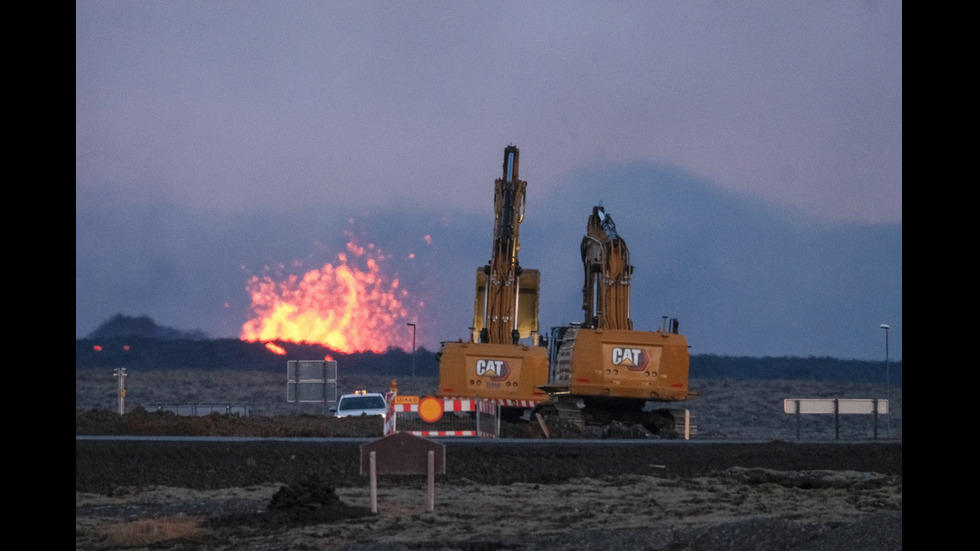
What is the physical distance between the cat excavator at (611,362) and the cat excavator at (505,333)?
95 cm

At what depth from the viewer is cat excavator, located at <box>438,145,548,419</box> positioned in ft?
121

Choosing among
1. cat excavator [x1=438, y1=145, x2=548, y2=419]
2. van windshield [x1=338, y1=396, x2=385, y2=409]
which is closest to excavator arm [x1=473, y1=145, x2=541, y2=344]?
cat excavator [x1=438, y1=145, x2=548, y2=419]

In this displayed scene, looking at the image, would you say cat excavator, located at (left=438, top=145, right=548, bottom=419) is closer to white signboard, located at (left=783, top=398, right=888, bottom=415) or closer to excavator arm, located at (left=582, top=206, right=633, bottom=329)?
excavator arm, located at (left=582, top=206, right=633, bottom=329)

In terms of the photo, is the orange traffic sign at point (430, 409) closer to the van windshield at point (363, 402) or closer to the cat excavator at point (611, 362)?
the cat excavator at point (611, 362)

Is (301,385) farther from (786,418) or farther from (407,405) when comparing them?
(786,418)

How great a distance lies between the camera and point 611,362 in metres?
36.2

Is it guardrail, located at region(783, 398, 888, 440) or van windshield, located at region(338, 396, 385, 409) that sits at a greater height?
guardrail, located at region(783, 398, 888, 440)

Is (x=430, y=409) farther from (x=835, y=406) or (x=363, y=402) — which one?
(x=363, y=402)

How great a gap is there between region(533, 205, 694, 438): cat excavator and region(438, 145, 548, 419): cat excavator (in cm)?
95

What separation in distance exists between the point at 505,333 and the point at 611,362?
4.53 m

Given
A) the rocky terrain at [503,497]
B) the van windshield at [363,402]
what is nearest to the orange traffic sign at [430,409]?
the rocky terrain at [503,497]

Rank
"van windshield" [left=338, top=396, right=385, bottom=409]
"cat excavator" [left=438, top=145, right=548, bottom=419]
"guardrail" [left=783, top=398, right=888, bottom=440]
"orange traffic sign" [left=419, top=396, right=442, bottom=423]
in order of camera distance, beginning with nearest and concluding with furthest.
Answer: "orange traffic sign" [left=419, top=396, right=442, bottom=423] → "guardrail" [left=783, top=398, right=888, bottom=440] → "cat excavator" [left=438, top=145, right=548, bottom=419] → "van windshield" [left=338, top=396, right=385, bottom=409]
